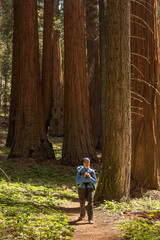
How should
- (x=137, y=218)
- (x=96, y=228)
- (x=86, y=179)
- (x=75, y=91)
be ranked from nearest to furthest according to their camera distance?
(x=96, y=228), (x=137, y=218), (x=86, y=179), (x=75, y=91)

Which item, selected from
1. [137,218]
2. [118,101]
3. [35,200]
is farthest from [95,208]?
[118,101]

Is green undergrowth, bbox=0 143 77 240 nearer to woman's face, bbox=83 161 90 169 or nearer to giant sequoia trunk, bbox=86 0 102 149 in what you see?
woman's face, bbox=83 161 90 169

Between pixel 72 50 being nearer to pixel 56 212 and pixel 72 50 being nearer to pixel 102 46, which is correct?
pixel 102 46

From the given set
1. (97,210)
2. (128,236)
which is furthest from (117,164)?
(128,236)

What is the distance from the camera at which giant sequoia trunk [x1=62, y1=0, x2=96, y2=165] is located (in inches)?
533

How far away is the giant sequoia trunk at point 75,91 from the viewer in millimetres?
13539

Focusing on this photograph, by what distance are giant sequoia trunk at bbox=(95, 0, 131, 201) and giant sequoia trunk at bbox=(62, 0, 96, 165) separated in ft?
18.3

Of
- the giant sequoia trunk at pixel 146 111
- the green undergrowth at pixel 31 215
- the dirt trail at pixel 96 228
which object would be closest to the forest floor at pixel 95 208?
the dirt trail at pixel 96 228

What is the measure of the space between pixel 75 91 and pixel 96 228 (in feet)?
26.4

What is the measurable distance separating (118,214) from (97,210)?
0.68 meters

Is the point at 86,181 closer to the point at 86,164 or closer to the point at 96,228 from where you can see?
the point at 86,164

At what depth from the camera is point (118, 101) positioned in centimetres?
782

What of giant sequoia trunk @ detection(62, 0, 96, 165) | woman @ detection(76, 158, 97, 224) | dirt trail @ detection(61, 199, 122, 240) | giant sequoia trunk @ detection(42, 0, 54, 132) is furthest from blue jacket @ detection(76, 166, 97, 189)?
giant sequoia trunk @ detection(42, 0, 54, 132)

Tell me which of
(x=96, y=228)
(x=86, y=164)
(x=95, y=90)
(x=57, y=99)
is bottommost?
(x=96, y=228)
